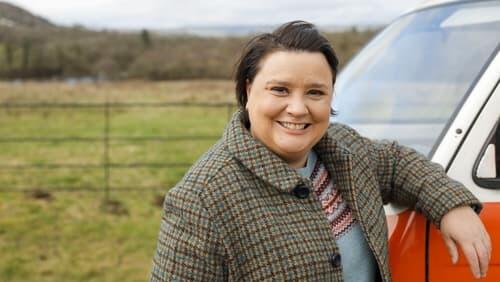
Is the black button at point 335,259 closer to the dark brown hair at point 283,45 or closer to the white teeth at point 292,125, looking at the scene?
the white teeth at point 292,125

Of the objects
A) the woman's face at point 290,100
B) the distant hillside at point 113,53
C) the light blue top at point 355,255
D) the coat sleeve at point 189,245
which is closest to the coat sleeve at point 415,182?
the light blue top at point 355,255

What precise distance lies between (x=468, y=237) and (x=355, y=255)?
0.32 m

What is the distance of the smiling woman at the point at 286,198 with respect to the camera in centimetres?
159

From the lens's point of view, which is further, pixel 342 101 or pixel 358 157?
pixel 342 101

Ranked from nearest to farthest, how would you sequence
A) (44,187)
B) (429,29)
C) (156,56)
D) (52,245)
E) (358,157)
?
(358,157)
(429,29)
(52,245)
(44,187)
(156,56)

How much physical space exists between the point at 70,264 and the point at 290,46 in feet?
17.2

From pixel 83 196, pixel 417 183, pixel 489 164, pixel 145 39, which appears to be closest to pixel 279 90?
pixel 417 183

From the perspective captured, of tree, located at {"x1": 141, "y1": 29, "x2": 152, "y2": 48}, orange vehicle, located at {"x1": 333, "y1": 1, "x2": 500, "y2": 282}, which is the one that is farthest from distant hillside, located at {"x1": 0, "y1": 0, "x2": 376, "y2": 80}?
orange vehicle, located at {"x1": 333, "y1": 1, "x2": 500, "y2": 282}

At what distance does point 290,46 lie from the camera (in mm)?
1642

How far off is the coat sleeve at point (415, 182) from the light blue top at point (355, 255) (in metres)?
0.24

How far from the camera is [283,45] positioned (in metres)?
1.65

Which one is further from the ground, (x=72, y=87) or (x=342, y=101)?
(x=342, y=101)

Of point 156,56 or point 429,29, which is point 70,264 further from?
point 156,56

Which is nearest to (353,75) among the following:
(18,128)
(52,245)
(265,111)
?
(265,111)
